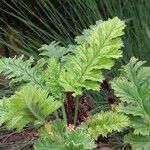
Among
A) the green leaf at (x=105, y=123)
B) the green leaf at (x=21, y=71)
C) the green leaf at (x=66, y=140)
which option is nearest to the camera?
the green leaf at (x=66, y=140)

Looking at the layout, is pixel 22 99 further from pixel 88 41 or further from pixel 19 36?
pixel 19 36

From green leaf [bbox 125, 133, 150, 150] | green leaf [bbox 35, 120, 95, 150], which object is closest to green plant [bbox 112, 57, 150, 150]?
green leaf [bbox 125, 133, 150, 150]

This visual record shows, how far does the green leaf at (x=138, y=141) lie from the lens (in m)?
1.55

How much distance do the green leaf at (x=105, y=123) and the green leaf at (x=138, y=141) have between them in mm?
68

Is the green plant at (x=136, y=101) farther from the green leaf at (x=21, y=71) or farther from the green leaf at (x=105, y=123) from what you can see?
the green leaf at (x=21, y=71)

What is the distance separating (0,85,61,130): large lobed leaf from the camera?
1445mm

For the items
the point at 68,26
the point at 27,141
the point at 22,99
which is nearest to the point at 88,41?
the point at 22,99

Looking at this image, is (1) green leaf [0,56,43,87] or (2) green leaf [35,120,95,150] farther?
(1) green leaf [0,56,43,87]

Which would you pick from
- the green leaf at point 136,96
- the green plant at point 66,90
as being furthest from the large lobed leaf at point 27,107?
the green leaf at point 136,96

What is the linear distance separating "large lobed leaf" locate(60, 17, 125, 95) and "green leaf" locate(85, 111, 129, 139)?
0.11m

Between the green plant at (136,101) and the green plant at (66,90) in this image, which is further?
the green plant at (136,101)

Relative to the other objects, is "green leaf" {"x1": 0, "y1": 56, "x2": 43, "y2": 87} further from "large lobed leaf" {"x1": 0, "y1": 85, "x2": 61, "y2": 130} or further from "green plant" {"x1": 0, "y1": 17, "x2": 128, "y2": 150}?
"large lobed leaf" {"x1": 0, "y1": 85, "x2": 61, "y2": 130}

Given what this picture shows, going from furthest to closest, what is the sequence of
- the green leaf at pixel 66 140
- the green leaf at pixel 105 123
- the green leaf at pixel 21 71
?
the green leaf at pixel 21 71 < the green leaf at pixel 105 123 < the green leaf at pixel 66 140


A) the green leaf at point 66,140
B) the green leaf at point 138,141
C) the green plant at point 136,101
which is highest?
the green leaf at point 66,140
